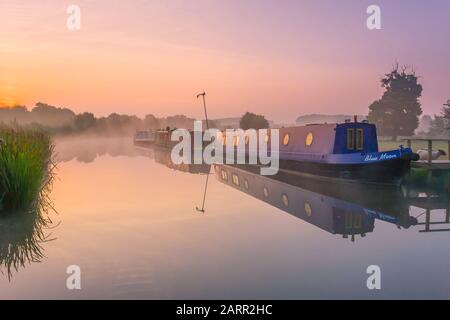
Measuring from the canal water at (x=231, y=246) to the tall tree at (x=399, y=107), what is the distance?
5573cm

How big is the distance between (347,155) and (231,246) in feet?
46.2

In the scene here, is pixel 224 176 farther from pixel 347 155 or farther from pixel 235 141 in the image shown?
pixel 235 141

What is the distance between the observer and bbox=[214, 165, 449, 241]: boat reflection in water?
13.8 m

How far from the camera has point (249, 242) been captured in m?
11.1

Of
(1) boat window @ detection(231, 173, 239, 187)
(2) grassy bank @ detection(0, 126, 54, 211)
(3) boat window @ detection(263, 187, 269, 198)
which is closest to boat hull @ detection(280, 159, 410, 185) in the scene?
(3) boat window @ detection(263, 187, 269, 198)

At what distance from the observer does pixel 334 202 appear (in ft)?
56.9

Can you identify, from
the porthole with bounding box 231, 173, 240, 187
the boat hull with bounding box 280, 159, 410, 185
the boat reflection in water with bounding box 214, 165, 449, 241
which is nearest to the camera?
the boat reflection in water with bounding box 214, 165, 449, 241

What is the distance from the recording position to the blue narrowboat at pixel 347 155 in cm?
2180

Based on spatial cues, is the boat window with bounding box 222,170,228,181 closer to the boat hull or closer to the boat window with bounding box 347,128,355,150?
the boat hull

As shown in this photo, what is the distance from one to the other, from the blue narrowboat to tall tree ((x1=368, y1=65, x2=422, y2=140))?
48523mm

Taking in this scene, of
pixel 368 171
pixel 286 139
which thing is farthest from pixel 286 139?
pixel 368 171
